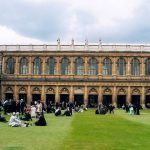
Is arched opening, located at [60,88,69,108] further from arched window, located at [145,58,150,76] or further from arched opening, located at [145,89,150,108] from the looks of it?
Result: arched window, located at [145,58,150,76]

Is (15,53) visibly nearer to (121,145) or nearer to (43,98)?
(43,98)

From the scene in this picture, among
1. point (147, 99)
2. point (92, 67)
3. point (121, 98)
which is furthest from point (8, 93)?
point (147, 99)

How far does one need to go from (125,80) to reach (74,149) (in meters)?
66.9

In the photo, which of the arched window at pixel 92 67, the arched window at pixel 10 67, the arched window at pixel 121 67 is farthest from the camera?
the arched window at pixel 10 67

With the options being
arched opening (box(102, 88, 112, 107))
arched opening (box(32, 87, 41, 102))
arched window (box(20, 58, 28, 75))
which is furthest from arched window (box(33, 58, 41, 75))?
arched opening (box(102, 88, 112, 107))

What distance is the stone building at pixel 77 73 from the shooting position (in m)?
86.1

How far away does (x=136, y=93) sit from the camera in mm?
86312

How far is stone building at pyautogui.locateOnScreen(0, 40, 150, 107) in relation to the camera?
86.1m

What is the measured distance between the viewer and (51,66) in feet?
289

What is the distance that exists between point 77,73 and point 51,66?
4991mm

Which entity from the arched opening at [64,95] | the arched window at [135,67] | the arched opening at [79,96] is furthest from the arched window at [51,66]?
the arched window at [135,67]

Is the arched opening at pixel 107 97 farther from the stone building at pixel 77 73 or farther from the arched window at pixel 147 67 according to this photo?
the arched window at pixel 147 67

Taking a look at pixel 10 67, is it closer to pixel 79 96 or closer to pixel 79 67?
pixel 79 67

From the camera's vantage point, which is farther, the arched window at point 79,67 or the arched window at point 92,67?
the arched window at point 79,67
